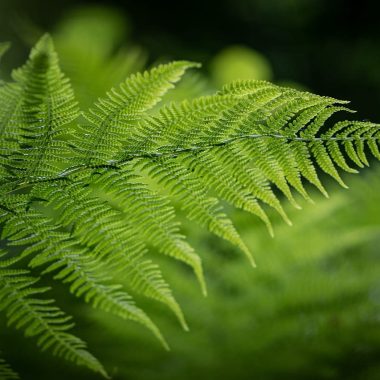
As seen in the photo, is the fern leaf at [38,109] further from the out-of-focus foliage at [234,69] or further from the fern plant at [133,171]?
the out-of-focus foliage at [234,69]

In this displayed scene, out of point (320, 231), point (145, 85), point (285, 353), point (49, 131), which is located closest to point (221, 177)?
point (145, 85)

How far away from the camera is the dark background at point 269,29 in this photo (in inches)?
203

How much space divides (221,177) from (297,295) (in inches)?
39.2

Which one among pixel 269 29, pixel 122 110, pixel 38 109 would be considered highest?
pixel 269 29

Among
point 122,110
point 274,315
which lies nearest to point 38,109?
point 122,110

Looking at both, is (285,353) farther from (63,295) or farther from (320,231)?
(63,295)

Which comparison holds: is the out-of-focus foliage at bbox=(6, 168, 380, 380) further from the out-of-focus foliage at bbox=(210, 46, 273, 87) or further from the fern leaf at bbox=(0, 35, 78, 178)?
the fern leaf at bbox=(0, 35, 78, 178)

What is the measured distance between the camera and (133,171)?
3.39ft

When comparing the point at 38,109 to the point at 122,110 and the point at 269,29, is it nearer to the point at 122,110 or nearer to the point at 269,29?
the point at 122,110

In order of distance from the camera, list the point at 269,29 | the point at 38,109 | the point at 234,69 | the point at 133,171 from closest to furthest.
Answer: the point at 38,109, the point at 133,171, the point at 234,69, the point at 269,29

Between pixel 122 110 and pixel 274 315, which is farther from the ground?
pixel 274 315

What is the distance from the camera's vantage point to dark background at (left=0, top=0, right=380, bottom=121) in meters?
5.14

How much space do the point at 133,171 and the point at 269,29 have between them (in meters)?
4.95

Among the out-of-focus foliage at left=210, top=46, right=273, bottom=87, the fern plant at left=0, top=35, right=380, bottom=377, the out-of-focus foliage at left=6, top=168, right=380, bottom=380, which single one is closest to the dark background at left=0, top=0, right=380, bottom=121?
the out-of-focus foliage at left=210, top=46, right=273, bottom=87
